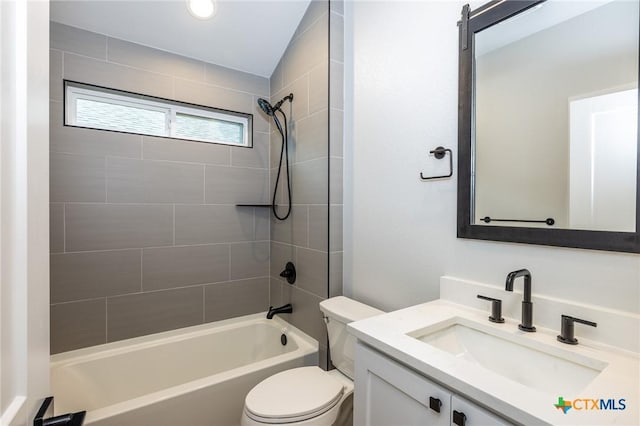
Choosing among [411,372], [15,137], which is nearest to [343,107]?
[411,372]

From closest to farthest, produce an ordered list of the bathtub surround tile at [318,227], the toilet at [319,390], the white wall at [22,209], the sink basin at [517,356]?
the white wall at [22,209] < the sink basin at [517,356] < the toilet at [319,390] < the bathtub surround tile at [318,227]

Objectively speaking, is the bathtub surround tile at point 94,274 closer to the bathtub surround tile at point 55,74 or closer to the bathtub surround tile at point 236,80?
the bathtub surround tile at point 55,74

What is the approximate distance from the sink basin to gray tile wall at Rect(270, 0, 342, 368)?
34.6 inches

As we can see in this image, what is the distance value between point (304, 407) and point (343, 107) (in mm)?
1666

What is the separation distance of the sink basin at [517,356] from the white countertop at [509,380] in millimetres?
16

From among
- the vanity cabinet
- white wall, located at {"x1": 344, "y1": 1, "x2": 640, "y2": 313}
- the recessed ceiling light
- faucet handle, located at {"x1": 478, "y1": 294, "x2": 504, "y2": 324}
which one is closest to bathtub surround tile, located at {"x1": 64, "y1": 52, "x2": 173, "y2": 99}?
the recessed ceiling light

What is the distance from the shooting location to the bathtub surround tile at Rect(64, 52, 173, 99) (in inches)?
Result: 73.2

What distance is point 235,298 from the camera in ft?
7.95

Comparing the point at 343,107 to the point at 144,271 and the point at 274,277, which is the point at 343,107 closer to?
the point at 274,277

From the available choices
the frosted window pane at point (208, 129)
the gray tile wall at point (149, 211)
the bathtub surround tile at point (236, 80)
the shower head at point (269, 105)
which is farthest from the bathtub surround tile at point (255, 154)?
the bathtub surround tile at point (236, 80)

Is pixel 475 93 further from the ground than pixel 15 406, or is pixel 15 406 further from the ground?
pixel 475 93

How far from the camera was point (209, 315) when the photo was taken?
7.60 ft

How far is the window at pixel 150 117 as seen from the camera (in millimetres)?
1929

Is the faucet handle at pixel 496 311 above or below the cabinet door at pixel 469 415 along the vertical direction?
above
